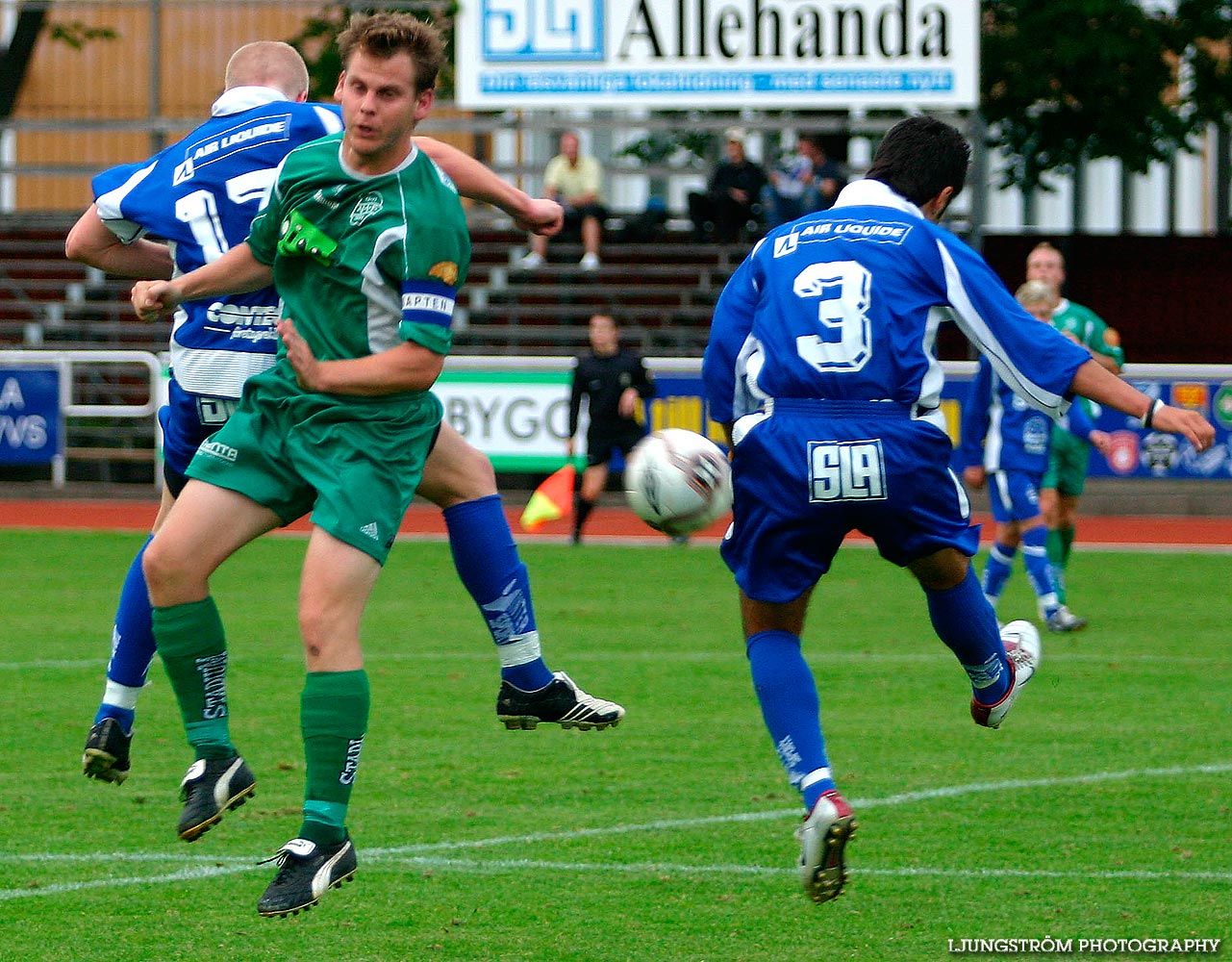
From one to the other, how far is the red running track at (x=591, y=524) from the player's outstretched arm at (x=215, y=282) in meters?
13.6

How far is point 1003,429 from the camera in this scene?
1271 cm

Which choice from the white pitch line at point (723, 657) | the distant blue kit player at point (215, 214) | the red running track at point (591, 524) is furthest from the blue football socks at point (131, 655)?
the red running track at point (591, 524)

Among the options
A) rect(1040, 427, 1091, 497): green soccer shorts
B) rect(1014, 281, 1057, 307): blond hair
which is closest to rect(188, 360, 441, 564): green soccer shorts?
rect(1014, 281, 1057, 307): blond hair

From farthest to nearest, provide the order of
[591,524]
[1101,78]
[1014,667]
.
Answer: [1101,78] → [591,524] → [1014,667]

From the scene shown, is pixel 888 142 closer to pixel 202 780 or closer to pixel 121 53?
pixel 202 780

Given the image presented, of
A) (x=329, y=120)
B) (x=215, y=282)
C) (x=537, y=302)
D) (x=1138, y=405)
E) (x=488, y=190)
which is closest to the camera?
(x=1138, y=405)

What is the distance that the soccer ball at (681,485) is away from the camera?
615 centimetres

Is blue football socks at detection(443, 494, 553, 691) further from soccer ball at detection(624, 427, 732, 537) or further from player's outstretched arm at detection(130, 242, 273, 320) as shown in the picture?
player's outstretched arm at detection(130, 242, 273, 320)

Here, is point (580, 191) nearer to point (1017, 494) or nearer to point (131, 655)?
point (1017, 494)

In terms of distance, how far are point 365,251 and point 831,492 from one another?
1512 millimetres

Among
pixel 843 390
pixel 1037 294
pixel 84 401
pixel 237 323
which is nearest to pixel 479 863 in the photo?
pixel 237 323

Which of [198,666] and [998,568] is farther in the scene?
[998,568]

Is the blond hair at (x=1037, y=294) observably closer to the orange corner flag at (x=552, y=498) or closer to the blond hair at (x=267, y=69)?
the orange corner flag at (x=552, y=498)

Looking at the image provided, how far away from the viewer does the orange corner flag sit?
18094 mm
